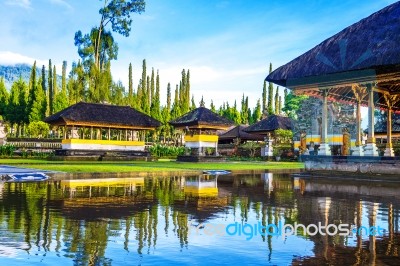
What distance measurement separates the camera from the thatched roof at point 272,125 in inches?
2021

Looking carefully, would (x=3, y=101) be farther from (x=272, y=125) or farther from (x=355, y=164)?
(x=355, y=164)

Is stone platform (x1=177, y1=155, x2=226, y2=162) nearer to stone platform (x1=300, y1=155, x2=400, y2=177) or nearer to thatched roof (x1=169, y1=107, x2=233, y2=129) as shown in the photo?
thatched roof (x1=169, y1=107, x2=233, y2=129)

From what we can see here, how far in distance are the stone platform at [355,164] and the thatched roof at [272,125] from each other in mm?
30020

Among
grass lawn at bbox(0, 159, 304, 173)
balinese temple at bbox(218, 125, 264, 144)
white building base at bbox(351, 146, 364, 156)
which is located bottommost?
grass lawn at bbox(0, 159, 304, 173)

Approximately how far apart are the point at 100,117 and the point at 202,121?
30.2 ft

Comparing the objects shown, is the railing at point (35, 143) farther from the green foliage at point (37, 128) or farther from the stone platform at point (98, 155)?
the green foliage at point (37, 128)

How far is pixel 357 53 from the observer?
18906 mm

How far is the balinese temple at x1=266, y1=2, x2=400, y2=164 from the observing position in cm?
1817

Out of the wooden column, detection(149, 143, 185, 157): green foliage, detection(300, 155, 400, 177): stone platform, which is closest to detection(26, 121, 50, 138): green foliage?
detection(149, 143, 185, 157): green foliage

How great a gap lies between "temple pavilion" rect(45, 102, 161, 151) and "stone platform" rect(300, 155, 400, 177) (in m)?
21.3

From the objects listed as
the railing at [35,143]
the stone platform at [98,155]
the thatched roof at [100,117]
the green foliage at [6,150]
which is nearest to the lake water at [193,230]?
the stone platform at [98,155]

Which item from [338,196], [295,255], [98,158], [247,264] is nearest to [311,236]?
[295,255]

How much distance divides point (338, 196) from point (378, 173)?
7.58m

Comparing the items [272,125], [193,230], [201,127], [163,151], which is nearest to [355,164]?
[193,230]
